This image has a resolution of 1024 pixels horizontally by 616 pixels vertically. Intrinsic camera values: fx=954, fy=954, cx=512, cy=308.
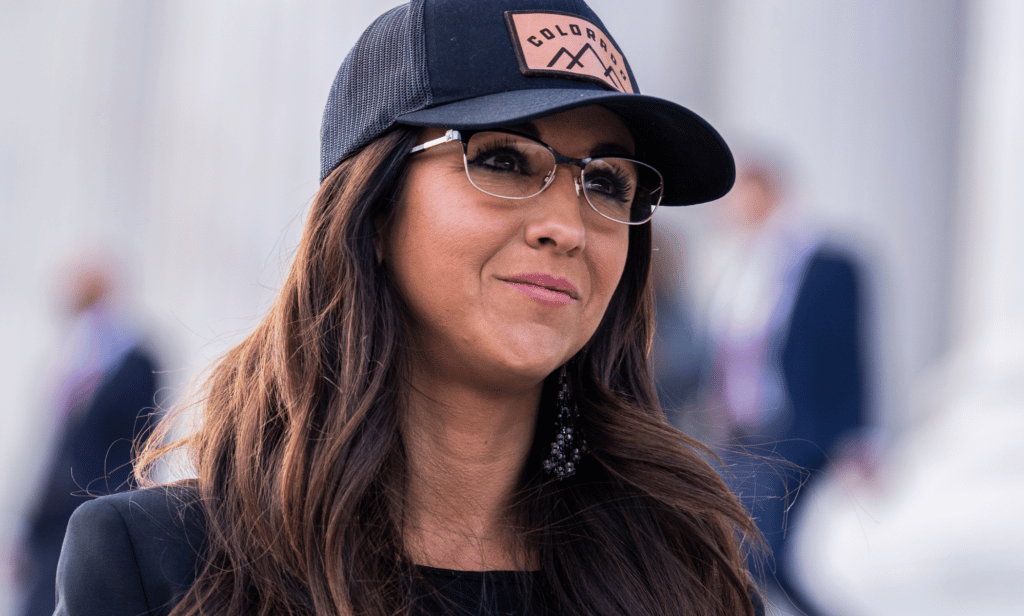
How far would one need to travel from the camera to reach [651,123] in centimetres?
179

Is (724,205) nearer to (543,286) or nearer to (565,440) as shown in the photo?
(565,440)

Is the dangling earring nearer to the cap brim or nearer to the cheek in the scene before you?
the cheek

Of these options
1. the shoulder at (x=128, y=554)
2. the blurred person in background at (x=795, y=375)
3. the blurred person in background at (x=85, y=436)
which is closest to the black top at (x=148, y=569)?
the shoulder at (x=128, y=554)

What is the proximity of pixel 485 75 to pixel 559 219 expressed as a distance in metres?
0.28

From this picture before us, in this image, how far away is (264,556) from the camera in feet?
4.95

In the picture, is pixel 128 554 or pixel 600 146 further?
pixel 600 146

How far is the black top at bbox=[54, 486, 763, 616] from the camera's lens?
145 cm

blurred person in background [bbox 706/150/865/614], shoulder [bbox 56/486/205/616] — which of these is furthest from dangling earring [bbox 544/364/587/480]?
blurred person in background [bbox 706/150/865/614]

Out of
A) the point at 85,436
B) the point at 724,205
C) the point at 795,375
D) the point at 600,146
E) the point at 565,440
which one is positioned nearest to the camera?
the point at 600,146

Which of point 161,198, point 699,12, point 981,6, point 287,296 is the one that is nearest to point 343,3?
point 161,198

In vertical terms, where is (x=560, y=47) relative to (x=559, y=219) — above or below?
above

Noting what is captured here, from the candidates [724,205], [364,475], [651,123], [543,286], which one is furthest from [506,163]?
[724,205]

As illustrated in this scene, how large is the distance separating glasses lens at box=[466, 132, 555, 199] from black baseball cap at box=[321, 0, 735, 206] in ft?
0.22

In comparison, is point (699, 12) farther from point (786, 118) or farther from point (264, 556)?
point (264, 556)
